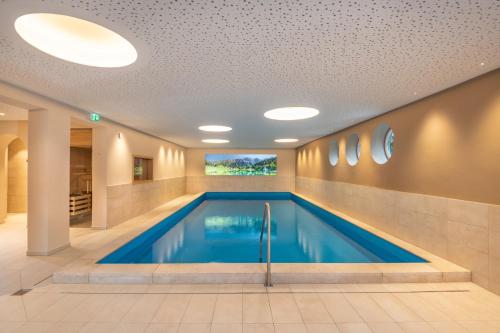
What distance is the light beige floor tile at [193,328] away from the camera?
2.29 meters

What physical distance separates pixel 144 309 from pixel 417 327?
259 centimetres

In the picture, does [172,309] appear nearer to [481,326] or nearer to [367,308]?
[367,308]

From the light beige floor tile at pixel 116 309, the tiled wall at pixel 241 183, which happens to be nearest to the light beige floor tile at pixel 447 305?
the light beige floor tile at pixel 116 309

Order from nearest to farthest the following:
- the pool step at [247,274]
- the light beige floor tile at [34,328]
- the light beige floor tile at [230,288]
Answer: the light beige floor tile at [34,328] < the light beige floor tile at [230,288] < the pool step at [247,274]

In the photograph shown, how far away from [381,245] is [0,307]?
541 cm

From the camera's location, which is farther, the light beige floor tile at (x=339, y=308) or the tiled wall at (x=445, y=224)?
the tiled wall at (x=445, y=224)

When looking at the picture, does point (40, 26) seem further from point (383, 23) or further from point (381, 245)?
point (381, 245)

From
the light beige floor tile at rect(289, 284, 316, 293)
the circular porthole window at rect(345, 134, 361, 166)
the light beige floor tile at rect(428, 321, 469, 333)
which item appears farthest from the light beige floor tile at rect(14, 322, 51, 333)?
the circular porthole window at rect(345, 134, 361, 166)

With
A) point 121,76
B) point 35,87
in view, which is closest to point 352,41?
point 121,76

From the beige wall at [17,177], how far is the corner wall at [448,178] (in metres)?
9.53

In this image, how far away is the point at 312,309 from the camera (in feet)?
8.68

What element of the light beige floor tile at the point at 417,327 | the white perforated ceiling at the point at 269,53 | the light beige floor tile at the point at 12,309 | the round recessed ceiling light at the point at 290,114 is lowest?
the light beige floor tile at the point at 417,327

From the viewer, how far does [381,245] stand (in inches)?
190

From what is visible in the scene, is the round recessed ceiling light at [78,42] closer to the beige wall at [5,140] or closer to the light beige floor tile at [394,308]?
the light beige floor tile at [394,308]
